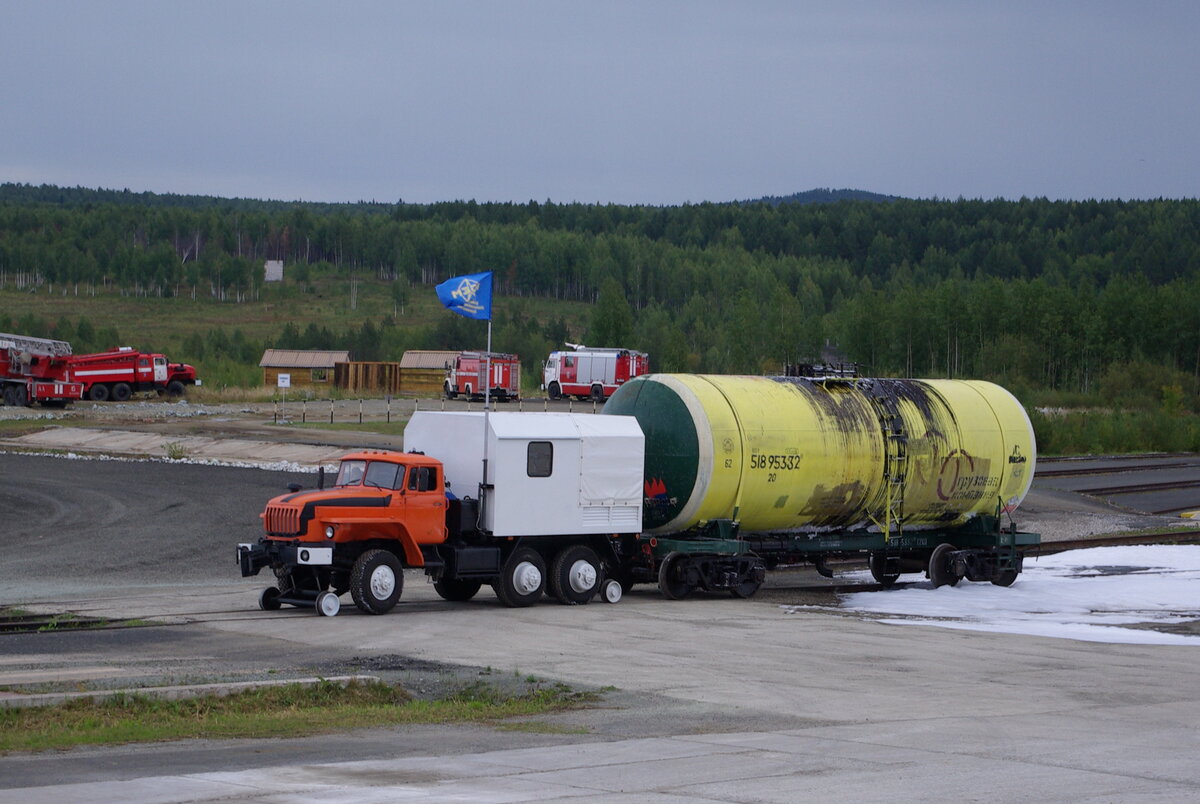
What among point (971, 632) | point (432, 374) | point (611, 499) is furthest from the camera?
point (432, 374)

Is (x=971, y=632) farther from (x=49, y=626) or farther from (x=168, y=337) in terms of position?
(x=168, y=337)

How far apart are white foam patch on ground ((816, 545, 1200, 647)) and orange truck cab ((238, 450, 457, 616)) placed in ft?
24.4

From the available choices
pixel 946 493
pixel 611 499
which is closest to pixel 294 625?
pixel 611 499

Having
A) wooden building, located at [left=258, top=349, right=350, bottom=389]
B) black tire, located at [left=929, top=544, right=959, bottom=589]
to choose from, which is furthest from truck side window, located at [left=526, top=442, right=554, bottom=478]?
wooden building, located at [left=258, top=349, right=350, bottom=389]

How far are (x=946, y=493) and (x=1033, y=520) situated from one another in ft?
35.5

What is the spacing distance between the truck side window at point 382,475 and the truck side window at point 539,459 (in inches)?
87.0

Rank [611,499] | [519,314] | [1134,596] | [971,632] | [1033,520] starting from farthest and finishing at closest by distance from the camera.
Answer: [519,314]
[1033,520]
[1134,596]
[611,499]
[971,632]

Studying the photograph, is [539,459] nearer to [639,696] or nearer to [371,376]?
[639,696]

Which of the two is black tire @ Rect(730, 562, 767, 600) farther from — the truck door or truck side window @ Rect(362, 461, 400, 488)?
truck side window @ Rect(362, 461, 400, 488)

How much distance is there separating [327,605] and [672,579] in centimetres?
622

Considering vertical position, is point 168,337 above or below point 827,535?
above

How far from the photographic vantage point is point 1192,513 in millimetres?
38812

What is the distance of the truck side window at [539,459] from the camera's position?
73.0 ft

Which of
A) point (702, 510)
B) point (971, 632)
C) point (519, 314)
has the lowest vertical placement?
point (971, 632)
